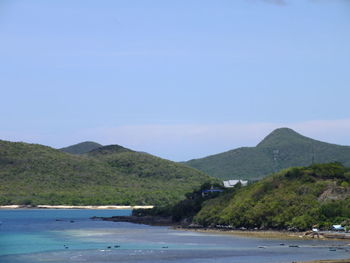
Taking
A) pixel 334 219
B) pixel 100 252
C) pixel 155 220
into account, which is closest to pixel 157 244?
pixel 100 252

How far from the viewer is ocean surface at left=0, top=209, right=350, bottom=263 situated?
276ft

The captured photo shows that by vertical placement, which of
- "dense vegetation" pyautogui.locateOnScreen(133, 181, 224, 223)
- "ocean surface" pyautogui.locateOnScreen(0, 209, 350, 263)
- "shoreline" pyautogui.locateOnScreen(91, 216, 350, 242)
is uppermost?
"dense vegetation" pyautogui.locateOnScreen(133, 181, 224, 223)

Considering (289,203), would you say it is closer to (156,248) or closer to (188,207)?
(188,207)

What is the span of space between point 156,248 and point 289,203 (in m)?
37.6

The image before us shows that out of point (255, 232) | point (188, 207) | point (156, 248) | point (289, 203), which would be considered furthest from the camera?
point (188, 207)

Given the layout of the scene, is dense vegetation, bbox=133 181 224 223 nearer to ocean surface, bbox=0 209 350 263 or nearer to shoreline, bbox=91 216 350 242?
shoreline, bbox=91 216 350 242

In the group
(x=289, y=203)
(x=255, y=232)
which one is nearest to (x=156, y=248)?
(x=255, y=232)

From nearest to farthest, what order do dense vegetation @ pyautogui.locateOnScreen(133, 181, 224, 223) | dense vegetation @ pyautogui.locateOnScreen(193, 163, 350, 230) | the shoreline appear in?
the shoreline, dense vegetation @ pyautogui.locateOnScreen(193, 163, 350, 230), dense vegetation @ pyautogui.locateOnScreen(133, 181, 224, 223)

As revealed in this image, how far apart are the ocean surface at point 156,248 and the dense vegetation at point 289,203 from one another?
940 centimetres

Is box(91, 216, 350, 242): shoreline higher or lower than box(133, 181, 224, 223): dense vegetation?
lower

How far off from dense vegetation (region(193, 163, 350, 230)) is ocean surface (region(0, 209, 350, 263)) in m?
9.40

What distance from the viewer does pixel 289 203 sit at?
423ft

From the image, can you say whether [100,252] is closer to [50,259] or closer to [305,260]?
[50,259]

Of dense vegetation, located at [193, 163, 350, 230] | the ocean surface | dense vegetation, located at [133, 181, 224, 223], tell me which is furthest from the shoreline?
the ocean surface
